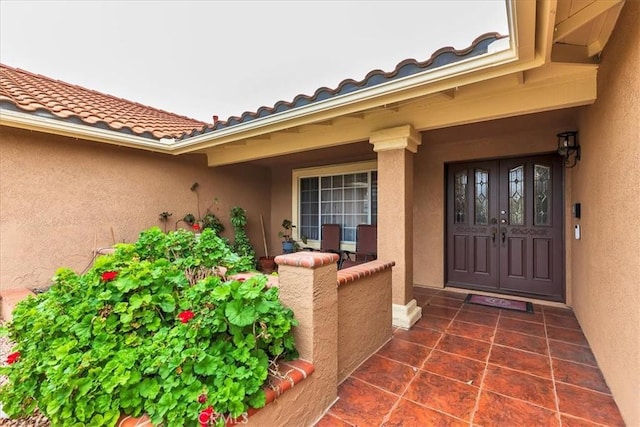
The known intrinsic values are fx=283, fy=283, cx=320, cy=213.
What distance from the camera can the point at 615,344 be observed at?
2.01m

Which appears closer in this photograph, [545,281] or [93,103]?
[545,281]

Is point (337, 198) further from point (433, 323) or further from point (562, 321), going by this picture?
point (562, 321)

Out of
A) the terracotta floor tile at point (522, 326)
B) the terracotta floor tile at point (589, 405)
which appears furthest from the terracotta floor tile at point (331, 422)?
the terracotta floor tile at point (522, 326)

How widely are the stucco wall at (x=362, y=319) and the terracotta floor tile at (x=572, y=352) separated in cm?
161

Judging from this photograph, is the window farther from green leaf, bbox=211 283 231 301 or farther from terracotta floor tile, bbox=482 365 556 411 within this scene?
green leaf, bbox=211 283 231 301

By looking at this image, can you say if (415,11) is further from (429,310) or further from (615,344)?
(615,344)

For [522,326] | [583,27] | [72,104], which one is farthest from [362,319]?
[72,104]

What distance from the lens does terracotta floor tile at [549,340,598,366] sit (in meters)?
2.62

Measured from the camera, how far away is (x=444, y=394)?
85.3 inches

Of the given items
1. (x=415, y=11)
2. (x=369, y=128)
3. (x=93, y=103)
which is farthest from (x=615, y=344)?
(x=93, y=103)

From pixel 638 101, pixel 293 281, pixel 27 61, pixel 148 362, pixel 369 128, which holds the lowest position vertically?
pixel 148 362

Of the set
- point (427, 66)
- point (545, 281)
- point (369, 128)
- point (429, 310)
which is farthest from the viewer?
point (545, 281)

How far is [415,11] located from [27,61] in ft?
28.8

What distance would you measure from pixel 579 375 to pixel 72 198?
245 inches
